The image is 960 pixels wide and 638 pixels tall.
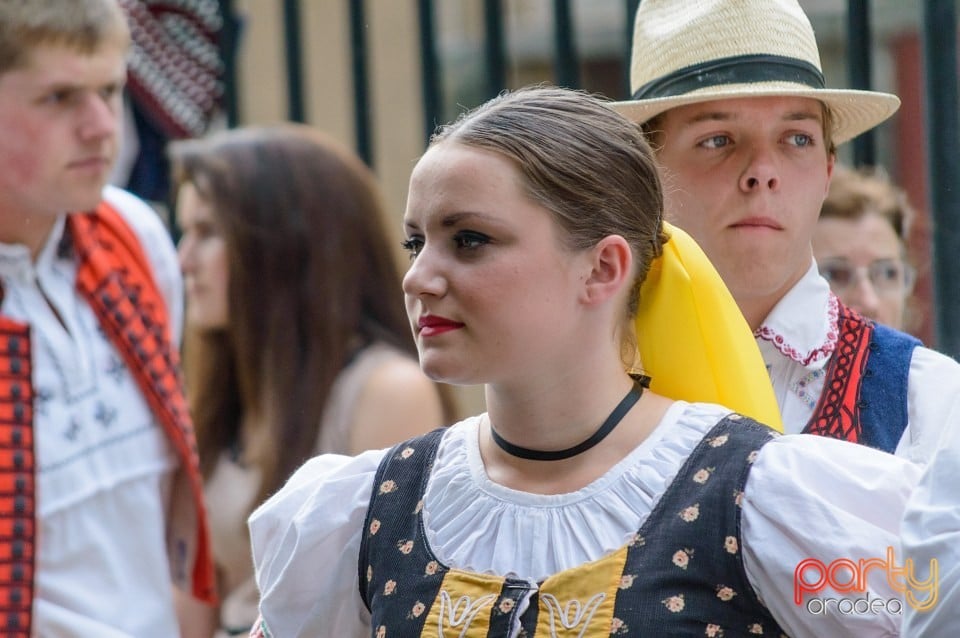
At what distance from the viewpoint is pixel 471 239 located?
1.85 metres

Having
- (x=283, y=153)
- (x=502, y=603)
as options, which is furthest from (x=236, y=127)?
(x=502, y=603)

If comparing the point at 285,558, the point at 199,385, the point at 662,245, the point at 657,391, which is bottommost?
the point at 199,385

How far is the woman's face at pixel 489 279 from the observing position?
72.3 inches

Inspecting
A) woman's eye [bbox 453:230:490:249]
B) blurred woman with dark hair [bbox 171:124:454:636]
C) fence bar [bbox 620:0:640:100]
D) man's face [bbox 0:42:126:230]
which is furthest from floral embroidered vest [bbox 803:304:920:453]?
man's face [bbox 0:42:126:230]

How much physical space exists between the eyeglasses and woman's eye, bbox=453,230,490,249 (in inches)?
43.2

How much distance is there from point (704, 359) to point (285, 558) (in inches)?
24.8

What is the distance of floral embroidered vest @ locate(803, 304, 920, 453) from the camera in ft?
6.62

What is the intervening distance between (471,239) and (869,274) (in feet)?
3.99

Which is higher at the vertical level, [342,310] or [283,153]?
[283,153]

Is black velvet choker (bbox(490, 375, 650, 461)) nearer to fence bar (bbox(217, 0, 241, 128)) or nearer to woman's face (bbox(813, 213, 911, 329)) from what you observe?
woman's face (bbox(813, 213, 911, 329))

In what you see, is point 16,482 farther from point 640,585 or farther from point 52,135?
point 640,585

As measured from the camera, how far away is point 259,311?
3.47 m

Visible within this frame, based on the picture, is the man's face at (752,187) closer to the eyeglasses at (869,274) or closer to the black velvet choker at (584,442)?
the black velvet choker at (584,442)

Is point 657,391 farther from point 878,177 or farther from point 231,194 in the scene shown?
point 231,194
